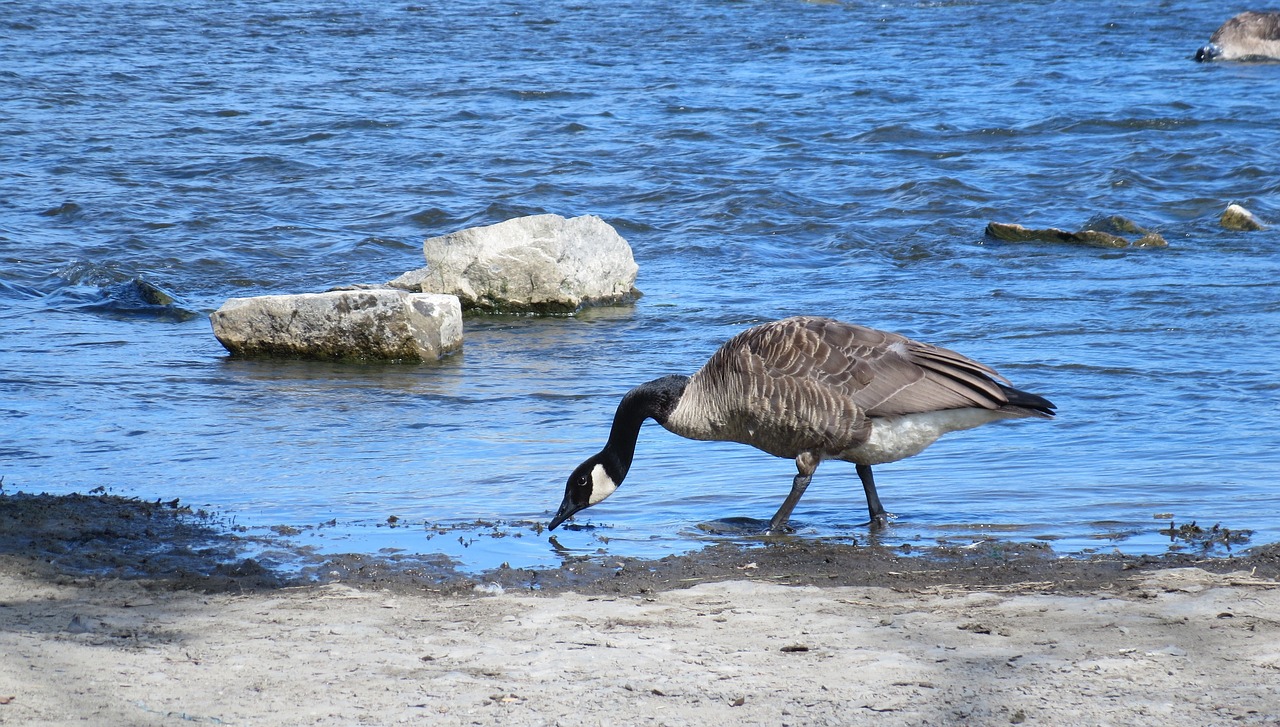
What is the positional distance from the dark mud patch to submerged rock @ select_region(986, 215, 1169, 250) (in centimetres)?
736

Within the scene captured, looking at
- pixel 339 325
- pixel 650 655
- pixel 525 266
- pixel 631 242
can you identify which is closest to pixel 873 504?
pixel 650 655

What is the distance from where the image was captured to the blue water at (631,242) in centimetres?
623

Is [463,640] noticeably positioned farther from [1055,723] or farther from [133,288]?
[133,288]

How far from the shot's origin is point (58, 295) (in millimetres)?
10617

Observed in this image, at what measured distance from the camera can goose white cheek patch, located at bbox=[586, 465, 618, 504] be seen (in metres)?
5.80

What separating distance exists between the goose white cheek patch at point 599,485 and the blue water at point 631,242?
137 millimetres

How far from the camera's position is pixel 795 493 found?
577 centimetres

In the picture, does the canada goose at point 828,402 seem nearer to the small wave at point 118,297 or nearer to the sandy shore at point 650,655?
the sandy shore at point 650,655

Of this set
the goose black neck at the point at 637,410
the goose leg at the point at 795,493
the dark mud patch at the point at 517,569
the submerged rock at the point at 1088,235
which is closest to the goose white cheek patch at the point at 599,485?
the goose black neck at the point at 637,410

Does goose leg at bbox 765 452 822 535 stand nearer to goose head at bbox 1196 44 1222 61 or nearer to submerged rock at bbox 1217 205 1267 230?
submerged rock at bbox 1217 205 1267 230

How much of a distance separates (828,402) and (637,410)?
0.88 meters

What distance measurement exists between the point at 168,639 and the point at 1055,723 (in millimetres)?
2401

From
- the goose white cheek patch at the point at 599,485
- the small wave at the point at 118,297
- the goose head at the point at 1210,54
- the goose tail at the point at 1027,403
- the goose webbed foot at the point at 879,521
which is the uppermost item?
the goose head at the point at 1210,54

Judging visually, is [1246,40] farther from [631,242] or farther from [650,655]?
[650,655]
